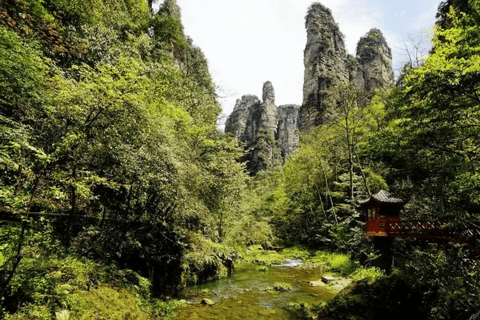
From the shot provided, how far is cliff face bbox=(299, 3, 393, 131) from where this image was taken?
133 ft

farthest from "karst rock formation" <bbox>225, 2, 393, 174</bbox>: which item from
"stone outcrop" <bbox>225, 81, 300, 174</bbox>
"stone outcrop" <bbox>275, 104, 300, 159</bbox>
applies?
"stone outcrop" <bbox>275, 104, 300, 159</bbox>

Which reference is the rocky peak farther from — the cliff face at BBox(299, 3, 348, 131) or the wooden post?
the wooden post

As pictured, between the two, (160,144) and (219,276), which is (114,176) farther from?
(219,276)

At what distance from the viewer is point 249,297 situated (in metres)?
10.1

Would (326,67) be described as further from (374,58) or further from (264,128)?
(264,128)

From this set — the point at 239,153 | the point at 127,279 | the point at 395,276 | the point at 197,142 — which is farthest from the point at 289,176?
the point at 127,279

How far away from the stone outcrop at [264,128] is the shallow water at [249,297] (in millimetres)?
45316

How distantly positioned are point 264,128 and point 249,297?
5818 centimetres

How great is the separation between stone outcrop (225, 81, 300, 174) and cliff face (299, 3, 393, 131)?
19.3 m

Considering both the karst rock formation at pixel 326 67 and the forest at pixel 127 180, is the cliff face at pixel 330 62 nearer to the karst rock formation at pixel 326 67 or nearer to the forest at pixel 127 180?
the karst rock formation at pixel 326 67

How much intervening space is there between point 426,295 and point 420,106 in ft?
17.1

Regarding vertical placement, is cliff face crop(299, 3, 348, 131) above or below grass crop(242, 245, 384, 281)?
above

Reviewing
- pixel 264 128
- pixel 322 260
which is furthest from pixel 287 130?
pixel 322 260

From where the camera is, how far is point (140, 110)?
237 inches
